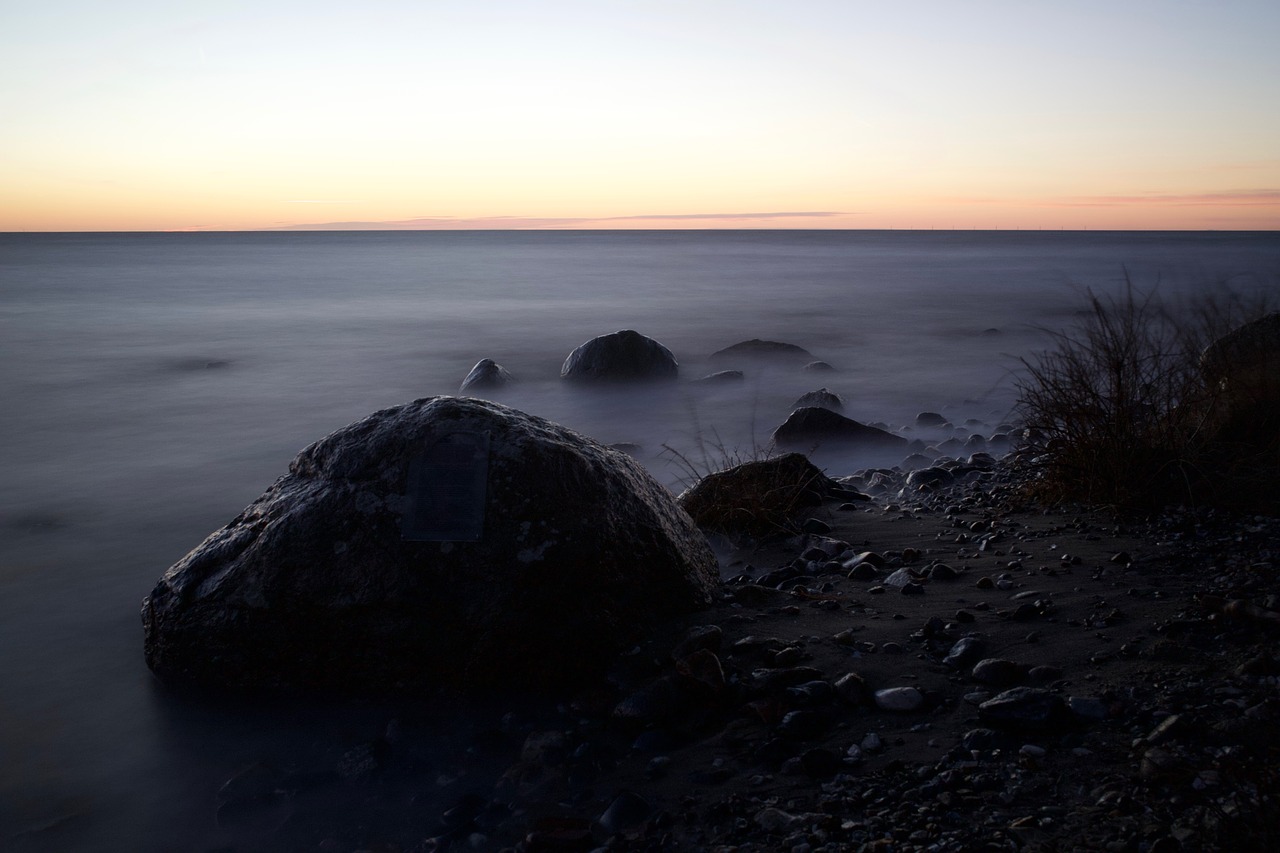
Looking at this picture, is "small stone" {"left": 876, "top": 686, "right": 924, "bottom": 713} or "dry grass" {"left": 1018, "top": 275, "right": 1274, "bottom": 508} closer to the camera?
"small stone" {"left": 876, "top": 686, "right": 924, "bottom": 713}

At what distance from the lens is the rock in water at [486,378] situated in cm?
1207

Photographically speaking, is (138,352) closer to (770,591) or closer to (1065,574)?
(770,591)

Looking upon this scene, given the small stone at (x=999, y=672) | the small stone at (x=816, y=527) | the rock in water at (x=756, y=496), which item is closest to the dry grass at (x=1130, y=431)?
the small stone at (x=816, y=527)

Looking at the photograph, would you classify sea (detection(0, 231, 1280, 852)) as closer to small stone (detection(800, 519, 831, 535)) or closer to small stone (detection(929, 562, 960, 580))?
small stone (detection(800, 519, 831, 535))

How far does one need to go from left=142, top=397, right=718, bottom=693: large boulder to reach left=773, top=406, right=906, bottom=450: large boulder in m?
4.49

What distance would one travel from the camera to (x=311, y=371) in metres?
13.9

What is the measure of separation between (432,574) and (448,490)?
0.34 m

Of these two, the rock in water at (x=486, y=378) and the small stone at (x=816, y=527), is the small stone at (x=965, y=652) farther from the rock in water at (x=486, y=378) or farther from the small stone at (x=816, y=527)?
the rock in water at (x=486, y=378)

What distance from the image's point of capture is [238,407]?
10.9 metres

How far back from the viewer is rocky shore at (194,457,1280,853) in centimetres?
221

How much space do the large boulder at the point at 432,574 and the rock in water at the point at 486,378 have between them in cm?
846

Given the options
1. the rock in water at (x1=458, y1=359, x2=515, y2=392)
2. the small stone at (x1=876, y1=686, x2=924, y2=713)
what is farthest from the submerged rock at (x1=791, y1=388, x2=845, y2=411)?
the small stone at (x1=876, y1=686, x2=924, y2=713)

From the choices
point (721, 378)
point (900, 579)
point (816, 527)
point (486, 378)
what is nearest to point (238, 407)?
point (486, 378)

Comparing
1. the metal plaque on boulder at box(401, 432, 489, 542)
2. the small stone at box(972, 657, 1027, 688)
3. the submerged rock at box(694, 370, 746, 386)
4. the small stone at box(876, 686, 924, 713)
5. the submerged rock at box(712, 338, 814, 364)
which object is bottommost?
the small stone at box(876, 686, 924, 713)
